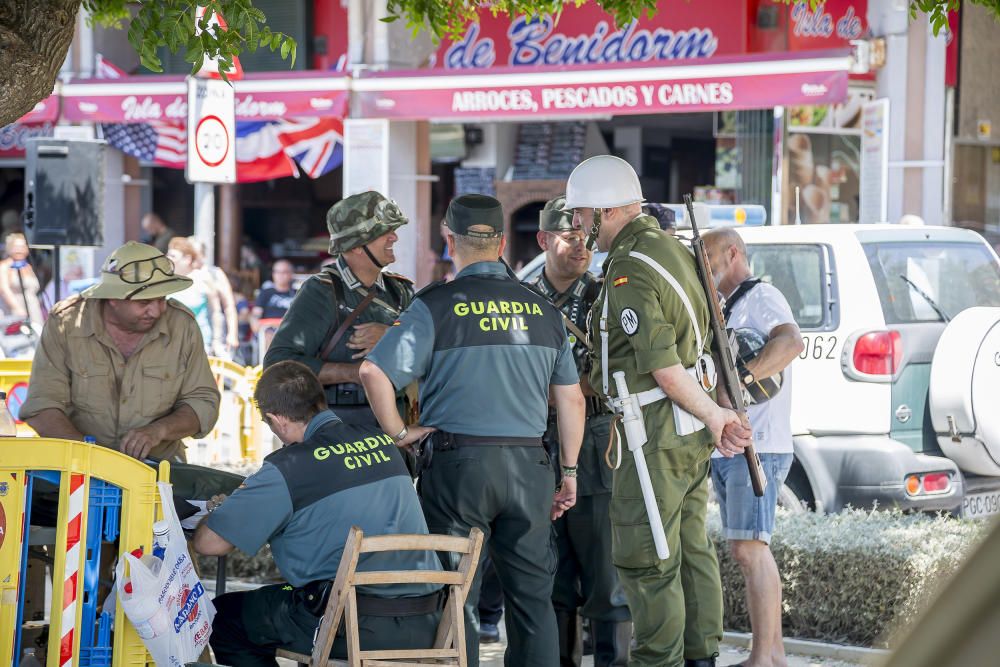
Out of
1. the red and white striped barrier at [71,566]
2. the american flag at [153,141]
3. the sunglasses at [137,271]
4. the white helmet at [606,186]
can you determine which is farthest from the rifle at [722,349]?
the american flag at [153,141]

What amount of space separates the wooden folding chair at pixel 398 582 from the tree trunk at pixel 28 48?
5.94 feet

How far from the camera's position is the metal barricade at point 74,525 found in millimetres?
3965

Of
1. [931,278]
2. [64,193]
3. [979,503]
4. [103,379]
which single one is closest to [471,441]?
[103,379]

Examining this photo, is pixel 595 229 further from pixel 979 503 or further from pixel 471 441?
pixel 979 503

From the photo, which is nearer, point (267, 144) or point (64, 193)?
point (64, 193)

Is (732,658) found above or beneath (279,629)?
beneath

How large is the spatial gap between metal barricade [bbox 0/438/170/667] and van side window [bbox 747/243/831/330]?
13.3 ft

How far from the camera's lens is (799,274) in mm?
7164

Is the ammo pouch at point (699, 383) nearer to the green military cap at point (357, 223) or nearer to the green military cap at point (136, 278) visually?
the green military cap at point (357, 223)

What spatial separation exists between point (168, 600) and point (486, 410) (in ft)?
3.96

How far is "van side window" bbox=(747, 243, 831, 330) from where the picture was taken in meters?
6.98

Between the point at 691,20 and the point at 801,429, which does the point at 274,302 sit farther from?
the point at 801,429

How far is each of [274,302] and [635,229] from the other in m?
10.0

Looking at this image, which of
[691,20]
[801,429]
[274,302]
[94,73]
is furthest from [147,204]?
[801,429]
